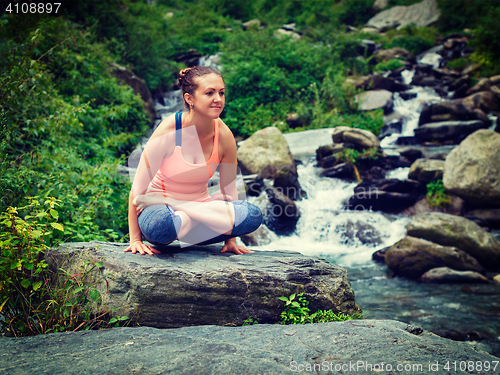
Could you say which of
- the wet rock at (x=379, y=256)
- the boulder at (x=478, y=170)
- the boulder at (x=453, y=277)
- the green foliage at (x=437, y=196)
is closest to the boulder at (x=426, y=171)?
the green foliage at (x=437, y=196)

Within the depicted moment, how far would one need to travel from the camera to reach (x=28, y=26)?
6.53 m

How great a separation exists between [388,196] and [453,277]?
3.25 m

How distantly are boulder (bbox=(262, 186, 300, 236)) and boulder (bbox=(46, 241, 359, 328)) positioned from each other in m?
5.30

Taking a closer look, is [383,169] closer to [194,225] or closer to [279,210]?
[279,210]

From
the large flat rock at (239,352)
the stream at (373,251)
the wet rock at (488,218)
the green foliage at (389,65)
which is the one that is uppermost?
the green foliage at (389,65)

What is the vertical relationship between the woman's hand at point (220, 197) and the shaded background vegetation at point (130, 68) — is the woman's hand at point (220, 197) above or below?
below

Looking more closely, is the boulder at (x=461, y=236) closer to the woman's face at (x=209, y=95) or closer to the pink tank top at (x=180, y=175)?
the pink tank top at (x=180, y=175)

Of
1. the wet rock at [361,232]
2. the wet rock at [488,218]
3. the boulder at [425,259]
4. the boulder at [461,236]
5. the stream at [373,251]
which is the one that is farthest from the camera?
the wet rock at [361,232]

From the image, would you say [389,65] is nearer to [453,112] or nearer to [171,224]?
[453,112]

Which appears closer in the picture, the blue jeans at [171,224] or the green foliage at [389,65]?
the blue jeans at [171,224]

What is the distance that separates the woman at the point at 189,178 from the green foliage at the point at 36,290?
49 centimetres

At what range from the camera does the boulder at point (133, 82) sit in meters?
11.9

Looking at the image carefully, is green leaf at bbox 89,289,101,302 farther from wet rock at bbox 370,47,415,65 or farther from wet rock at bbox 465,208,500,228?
wet rock at bbox 370,47,415,65

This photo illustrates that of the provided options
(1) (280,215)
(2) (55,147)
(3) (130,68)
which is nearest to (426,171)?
(1) (280,215)
